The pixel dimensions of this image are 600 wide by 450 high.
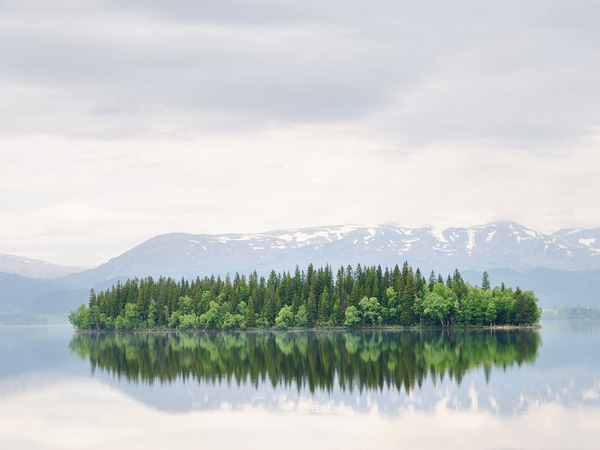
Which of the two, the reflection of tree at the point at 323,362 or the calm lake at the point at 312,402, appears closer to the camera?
the calm lake at the point at 312,402

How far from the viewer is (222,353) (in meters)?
129

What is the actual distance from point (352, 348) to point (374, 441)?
258 feet

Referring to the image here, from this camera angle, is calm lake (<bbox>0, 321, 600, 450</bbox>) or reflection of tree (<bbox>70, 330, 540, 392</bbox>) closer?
calm lake (<bbox>0, 321, 600, 450</bbox>)

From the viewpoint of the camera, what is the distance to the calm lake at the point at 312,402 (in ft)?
180

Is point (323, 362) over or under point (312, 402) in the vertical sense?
over

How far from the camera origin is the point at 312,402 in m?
69.2

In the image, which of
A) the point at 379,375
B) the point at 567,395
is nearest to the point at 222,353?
the point at 379,375

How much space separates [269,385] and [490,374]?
24227 millimetres

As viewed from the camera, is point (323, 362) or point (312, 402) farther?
point (323, 362)

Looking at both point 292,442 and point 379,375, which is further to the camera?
point 379,375

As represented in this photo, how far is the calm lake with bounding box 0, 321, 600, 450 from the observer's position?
54750mm

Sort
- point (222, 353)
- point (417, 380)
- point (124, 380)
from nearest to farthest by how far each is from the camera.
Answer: point (417, 380)
point (124, 380)
point (222, 353)

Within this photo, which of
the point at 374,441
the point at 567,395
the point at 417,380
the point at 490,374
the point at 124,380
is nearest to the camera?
the point at 374,441

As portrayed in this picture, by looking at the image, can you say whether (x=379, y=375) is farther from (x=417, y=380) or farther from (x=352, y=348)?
(x=352, y=348)
